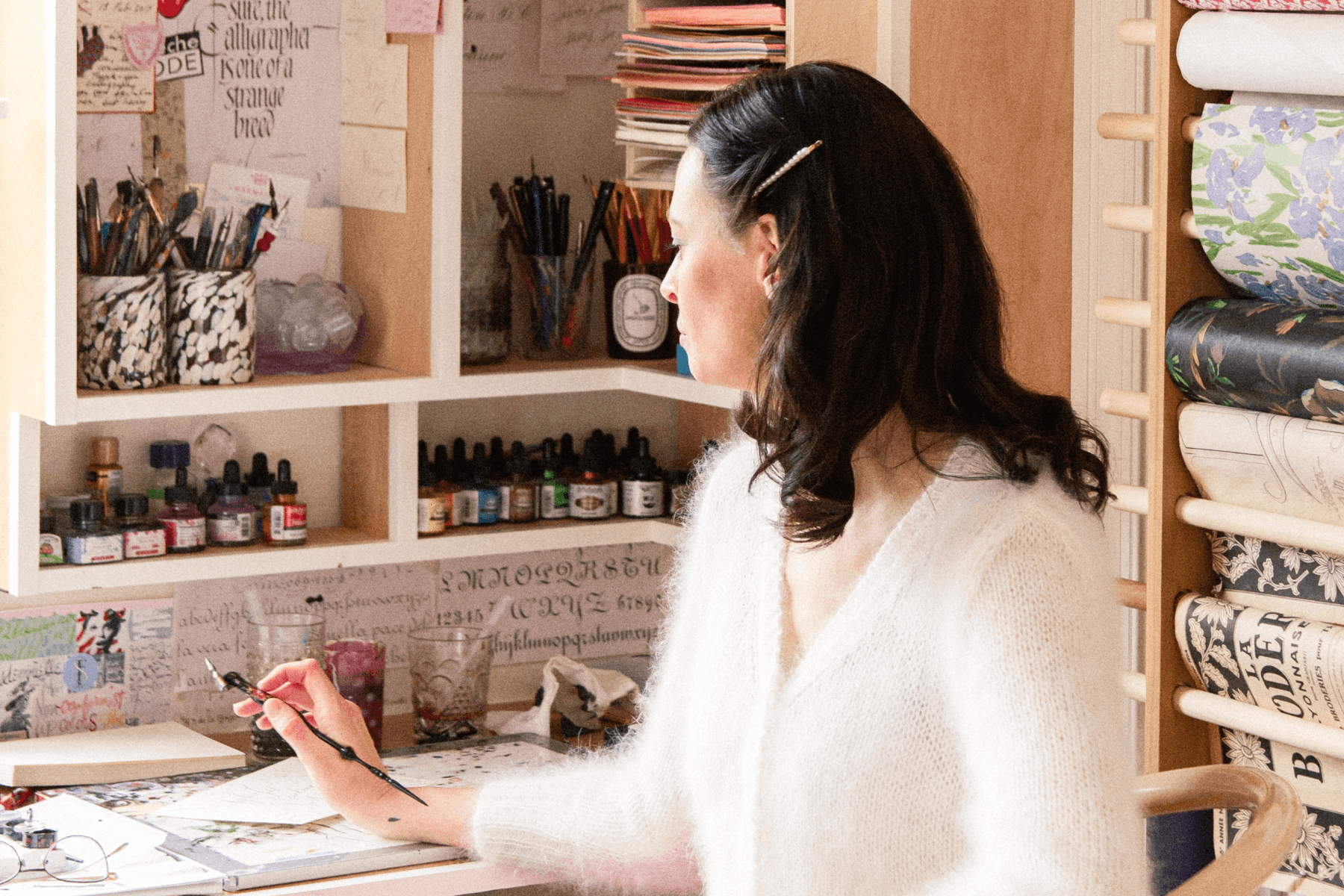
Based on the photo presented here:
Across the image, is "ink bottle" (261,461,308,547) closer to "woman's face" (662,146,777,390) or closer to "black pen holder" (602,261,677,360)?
"black pen holder" (602,261,677,360)

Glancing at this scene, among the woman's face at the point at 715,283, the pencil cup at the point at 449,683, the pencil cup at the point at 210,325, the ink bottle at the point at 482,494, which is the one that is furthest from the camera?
the ink bottle at the point at 482,494

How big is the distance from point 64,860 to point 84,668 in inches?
21.8

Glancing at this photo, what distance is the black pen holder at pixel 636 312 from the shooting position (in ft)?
8.21

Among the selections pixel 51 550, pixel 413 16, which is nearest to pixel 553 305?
pixel 413 16

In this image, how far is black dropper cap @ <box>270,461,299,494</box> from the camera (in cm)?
227

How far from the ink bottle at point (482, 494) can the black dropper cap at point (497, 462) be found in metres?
0.04

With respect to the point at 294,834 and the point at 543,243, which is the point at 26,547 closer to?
the point at 294,834

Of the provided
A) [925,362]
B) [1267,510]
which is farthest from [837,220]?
[1267,510]

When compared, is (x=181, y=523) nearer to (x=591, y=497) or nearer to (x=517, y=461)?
(x=517, y=461)

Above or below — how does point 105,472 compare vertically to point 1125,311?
below

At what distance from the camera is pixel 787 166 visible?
1.26 metres

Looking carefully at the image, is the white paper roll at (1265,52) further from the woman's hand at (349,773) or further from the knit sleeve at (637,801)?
the woman's hand at (349,773)

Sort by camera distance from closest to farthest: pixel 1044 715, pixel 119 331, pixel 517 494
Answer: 1. pixel 1044 715
2. pixel 119 331
3. pixel 517 494

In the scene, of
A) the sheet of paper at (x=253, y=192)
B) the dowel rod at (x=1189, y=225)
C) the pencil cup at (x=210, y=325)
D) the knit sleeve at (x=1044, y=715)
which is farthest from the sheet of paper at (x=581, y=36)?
the knit sleeve at (x=1044, y=715)
